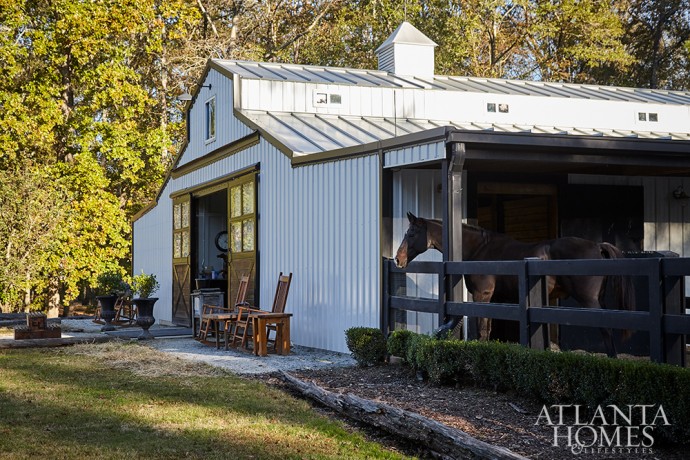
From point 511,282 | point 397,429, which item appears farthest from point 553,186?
point 397,429

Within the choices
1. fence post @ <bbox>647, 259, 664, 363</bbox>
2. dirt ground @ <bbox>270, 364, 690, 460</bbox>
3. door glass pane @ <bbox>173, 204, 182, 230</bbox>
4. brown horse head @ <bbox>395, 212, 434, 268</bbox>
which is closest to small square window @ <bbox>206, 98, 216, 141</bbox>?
door glass pane @ <bbox>173, 204, 182, 230</bbox>

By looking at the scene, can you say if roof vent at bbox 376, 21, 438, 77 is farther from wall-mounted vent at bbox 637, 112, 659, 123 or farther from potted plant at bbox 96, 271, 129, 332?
potted plant at bbox 96, 271, 129, 332

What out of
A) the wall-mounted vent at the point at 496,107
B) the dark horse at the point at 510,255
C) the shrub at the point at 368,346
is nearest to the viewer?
the dark horse at the point at 510,255

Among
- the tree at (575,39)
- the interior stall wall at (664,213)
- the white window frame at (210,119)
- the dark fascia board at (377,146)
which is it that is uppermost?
the tree at (575,39)

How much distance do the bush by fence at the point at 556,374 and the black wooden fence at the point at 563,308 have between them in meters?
0.43

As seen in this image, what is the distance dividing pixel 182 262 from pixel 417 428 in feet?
40.4

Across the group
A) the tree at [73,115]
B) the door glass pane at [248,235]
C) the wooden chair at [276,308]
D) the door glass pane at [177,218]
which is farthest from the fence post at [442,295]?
the tree at [73,115]

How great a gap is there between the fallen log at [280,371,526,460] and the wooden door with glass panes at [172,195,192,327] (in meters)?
10.2

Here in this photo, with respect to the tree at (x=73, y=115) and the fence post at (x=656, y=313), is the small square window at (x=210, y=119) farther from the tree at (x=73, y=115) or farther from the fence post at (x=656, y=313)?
the fence post at (x=656, y=313)

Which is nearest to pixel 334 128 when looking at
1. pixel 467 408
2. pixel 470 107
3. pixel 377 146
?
pixel 470 107

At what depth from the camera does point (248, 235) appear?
46.7 ft

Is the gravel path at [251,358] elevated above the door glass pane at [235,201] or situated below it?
below

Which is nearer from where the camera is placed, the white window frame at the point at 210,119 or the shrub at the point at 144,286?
the white window frame at the point at 210,119

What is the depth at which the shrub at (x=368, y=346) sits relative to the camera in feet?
30.4
